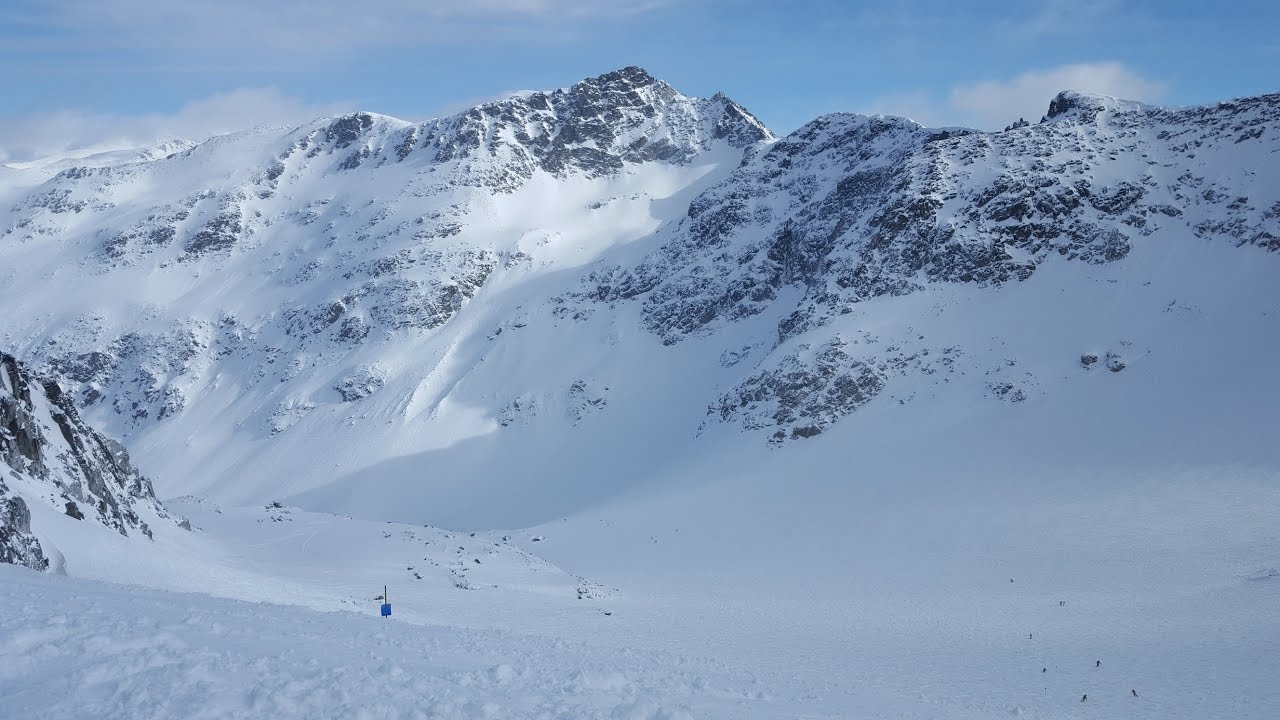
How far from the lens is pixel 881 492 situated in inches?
2106

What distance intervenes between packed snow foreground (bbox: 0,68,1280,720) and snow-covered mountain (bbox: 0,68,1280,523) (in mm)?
601

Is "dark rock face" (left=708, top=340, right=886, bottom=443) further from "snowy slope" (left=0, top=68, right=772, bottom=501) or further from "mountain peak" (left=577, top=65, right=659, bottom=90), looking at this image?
"mountain peak" (left=577, top=65, right=659, bottom=90)

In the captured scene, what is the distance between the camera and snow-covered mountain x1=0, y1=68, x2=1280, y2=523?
236 ft

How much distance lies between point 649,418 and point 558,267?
3580cm

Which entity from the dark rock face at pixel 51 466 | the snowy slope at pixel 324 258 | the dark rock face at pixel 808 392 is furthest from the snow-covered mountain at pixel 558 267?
the dark rock face at pixel 51 466

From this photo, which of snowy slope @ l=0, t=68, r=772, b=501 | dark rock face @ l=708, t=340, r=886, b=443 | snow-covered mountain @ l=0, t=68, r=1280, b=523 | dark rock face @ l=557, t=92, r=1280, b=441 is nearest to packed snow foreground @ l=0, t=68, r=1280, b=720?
dark rock face @ l=708, t=340, r=886, b=443

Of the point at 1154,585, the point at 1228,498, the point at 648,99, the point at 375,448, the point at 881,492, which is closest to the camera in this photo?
the point at 1154,585

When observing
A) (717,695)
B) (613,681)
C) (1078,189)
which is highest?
(1078,189)

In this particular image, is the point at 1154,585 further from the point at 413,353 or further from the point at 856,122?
the point at 856,122

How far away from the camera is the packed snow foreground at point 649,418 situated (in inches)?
667

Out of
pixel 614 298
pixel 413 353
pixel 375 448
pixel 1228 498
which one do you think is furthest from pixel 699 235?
pixel 1228 498

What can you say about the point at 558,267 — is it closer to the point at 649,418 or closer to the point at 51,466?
the point at 649,418

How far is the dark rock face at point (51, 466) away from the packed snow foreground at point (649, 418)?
0.22m

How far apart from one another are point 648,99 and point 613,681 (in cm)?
15008
